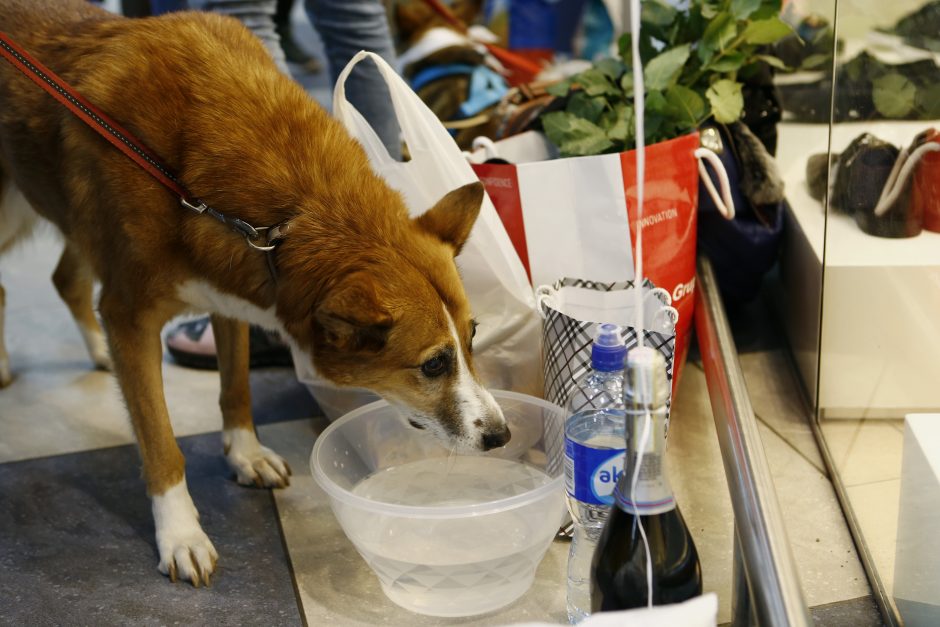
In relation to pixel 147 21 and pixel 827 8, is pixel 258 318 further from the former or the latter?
pixel 827 8

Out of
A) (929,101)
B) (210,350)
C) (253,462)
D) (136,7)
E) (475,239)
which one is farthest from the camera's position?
(136,7)

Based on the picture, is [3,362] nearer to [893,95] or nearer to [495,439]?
[495,439]

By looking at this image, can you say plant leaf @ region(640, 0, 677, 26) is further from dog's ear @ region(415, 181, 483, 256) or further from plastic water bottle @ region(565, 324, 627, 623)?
plastic water bottle @ region(565, 324, 627, 623)

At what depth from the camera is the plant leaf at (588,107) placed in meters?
2.28

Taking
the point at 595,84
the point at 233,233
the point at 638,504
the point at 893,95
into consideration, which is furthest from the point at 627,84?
the point at 638,504

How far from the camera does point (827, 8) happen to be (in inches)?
83.4

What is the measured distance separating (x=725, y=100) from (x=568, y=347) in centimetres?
84

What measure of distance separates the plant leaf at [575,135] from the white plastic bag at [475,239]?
36 centimetres

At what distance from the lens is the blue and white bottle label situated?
139cm

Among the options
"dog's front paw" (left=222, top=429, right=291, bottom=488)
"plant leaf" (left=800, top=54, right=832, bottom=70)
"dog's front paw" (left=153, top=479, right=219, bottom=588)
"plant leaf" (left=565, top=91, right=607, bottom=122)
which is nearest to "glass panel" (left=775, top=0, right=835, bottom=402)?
"plant leaf" (left=800, top=54, right=832, bottom=70)

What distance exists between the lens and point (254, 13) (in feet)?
7.11

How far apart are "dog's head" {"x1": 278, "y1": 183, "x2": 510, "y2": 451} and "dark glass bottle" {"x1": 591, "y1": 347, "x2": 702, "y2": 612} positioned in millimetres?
376

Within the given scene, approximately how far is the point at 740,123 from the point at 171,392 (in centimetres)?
153

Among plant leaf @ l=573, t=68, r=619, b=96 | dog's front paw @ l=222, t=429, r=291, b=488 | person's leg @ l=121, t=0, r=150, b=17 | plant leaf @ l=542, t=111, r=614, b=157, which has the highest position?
person's leg @ l=121, t=0, r=150, b=17
